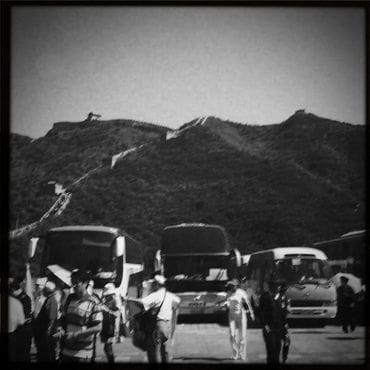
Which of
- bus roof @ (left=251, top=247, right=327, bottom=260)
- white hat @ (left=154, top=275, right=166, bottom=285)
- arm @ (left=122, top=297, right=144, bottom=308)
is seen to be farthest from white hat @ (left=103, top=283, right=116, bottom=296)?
bus roof @ (left=251, top=247, right=327, bottom=260)

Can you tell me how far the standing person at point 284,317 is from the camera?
21.4 feet

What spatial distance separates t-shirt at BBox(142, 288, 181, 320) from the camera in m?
6.41

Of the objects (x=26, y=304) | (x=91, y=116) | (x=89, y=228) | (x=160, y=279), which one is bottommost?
(x=26, y=304)

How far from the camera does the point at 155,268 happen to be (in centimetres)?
675

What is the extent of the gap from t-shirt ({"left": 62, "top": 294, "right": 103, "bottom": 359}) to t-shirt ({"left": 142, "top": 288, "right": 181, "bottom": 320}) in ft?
1.70

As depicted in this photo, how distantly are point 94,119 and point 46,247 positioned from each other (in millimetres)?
1535

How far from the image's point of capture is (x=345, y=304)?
22.1 ft

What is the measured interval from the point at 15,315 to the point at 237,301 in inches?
93.9

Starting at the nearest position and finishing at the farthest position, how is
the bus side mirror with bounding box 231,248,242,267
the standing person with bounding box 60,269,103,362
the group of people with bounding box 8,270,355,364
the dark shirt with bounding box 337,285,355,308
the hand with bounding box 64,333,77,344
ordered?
the standing person with bounding box 60,269,103,362 < the hand with bounding box 64,333,77,344 < the group of people with bounding box 8,270,355,364 < the dark shirt with bounding box 337,285,355,308 < the bus side mirror with bounding box 231,248,242,267

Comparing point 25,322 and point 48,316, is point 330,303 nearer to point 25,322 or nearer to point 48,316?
point 48,316

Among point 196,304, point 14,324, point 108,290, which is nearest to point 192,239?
point 196,304

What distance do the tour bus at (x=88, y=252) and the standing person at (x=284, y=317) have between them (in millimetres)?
1591

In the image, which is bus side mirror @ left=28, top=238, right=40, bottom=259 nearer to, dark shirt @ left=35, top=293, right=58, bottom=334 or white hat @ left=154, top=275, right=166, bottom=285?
dark shirt @ left=35, top=293, right=58, bottom=334

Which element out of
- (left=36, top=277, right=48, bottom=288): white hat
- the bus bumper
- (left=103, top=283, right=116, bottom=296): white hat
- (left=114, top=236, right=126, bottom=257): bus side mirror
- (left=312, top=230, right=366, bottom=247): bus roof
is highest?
(left=312, top=230, right=366, bottom=247): bus roof
